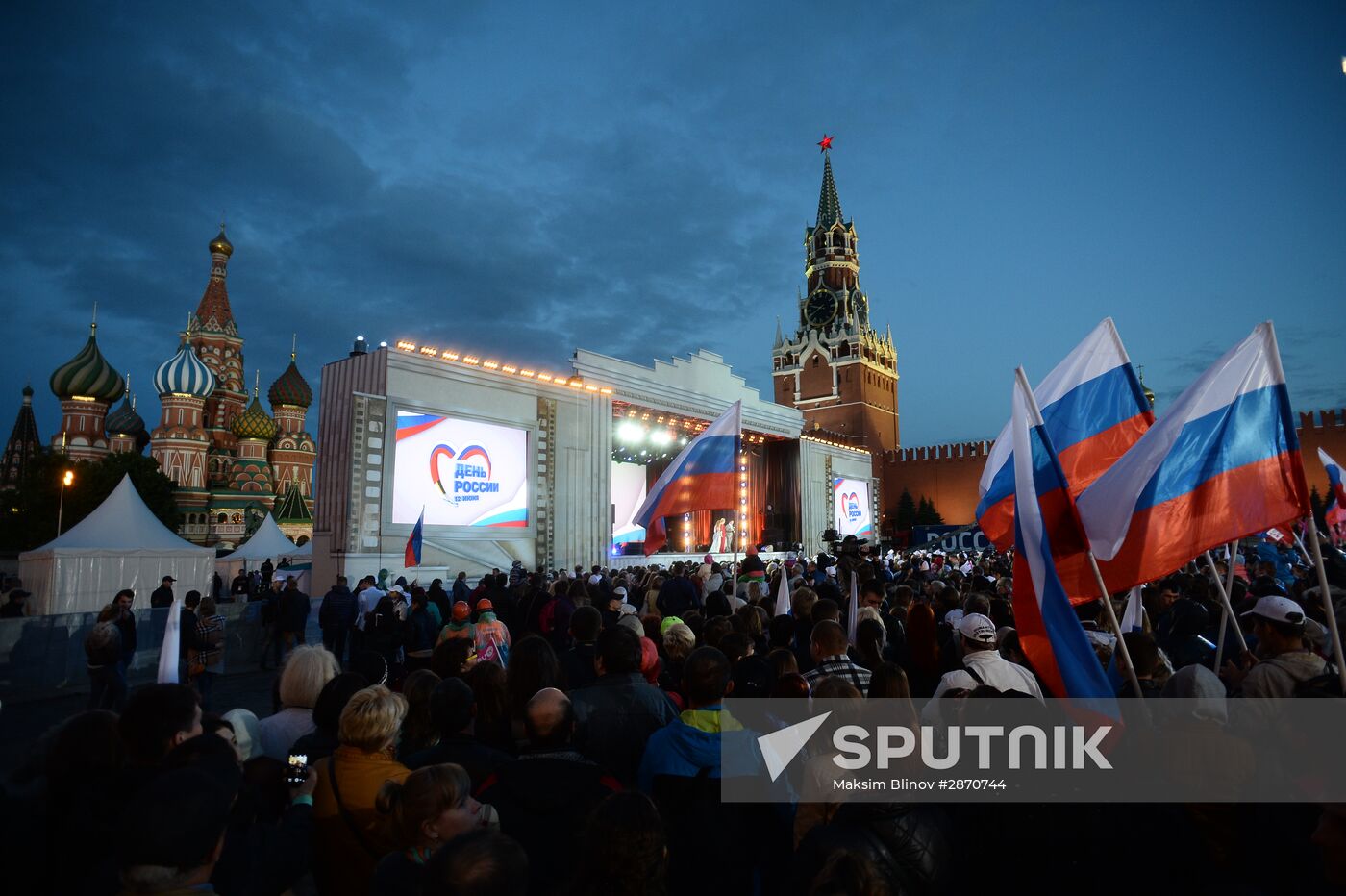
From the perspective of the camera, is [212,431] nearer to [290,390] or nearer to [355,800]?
[290,390]

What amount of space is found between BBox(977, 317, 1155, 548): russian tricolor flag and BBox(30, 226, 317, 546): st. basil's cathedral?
46.5 meters

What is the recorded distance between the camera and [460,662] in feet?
15.4

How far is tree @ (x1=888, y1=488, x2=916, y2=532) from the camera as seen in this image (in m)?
50.1

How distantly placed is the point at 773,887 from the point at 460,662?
2.40 meters

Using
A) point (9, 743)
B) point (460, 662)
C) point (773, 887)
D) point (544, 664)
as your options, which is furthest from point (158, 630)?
point (773, 887)

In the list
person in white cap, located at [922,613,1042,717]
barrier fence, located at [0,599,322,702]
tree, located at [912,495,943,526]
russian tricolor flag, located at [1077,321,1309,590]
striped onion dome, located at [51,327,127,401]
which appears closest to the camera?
person in white cap, located at [922,613,1042,717]

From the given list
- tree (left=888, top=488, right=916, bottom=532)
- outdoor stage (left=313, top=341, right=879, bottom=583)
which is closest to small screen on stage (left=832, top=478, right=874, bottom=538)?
outdoor stage (left=313, top=341, right=879, bottom=583)

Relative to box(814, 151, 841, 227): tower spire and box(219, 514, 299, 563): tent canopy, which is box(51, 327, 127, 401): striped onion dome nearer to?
box(219, 514, 299, 563): tent canopy

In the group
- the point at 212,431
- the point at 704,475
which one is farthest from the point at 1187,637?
the point at 212,431

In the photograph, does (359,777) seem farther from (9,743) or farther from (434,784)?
(9,743)

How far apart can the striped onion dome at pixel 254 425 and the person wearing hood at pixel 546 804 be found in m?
56.2

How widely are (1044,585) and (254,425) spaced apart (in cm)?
5669

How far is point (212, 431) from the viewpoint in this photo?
5200 cm

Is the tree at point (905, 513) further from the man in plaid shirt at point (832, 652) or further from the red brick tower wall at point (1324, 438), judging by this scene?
the man in plaid shirt at point (832, 652)
